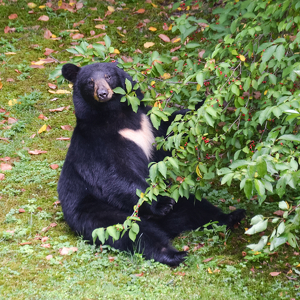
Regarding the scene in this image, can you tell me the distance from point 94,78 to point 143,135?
85 cm

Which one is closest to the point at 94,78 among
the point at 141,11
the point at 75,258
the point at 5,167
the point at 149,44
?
the point at 75,258

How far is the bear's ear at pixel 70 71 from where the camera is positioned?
4801 millimetres

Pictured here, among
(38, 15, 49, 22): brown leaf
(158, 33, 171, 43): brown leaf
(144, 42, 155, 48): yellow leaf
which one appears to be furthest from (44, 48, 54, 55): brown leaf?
(158, 33, 171, 43): brown leaf

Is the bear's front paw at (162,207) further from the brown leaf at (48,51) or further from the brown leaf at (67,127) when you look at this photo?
the brown leaf at (48,51)

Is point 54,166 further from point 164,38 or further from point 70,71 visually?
point 164,38

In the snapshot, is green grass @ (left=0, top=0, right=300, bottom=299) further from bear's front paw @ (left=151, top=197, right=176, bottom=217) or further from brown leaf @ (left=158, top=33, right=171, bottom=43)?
brown leaf @ (left=158, top=33, right=171, bottom=43)

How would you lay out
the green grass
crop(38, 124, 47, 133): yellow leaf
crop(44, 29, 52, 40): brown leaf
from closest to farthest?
the green grass
crop(38, 124, 47, 133): yellow leaf
crop(44, 29, 52, 40): brown leaf

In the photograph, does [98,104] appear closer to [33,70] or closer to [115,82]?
[115,82]

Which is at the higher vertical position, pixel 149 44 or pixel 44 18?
pixel 44 18

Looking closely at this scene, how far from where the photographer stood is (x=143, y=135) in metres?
5.04

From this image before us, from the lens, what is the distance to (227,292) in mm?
3635

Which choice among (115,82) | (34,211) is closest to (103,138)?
(115,82)

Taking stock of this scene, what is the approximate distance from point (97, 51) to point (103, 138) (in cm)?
92

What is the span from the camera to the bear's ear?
4801 mm
